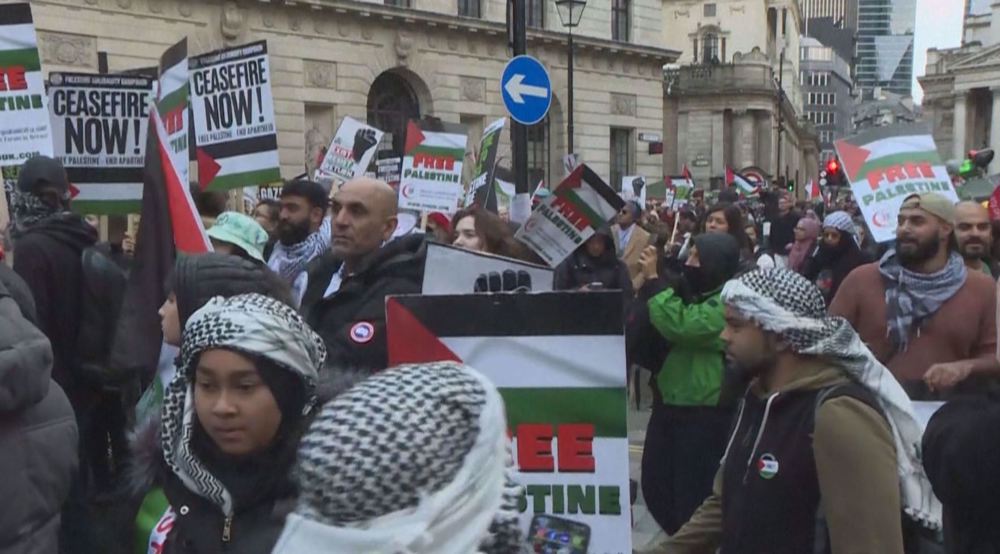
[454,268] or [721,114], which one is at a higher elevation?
[721,114]

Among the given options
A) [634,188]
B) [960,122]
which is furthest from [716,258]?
[960,122]

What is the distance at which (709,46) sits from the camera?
72.9 meters

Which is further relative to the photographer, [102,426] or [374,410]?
[102,426]

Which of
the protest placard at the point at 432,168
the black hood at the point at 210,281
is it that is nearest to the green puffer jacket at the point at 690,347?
the black hood at the point at 210,281

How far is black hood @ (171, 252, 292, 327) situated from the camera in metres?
3.54

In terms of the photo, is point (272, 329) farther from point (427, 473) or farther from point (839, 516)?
point (839, 516)

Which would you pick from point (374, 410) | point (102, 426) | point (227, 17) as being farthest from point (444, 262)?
point (227, 17)

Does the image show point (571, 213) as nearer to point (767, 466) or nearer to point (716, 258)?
point (716, 258)

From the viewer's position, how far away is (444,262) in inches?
179

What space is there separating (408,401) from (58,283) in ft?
13.2

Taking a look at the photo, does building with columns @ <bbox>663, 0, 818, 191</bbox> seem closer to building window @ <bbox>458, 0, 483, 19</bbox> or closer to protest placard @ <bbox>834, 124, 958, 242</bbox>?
building window @ <bbox>458, 0, 483, 19</bbox>

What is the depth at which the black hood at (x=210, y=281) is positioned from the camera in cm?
354

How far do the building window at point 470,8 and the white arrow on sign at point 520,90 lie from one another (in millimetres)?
23260

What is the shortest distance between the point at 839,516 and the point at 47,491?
208 cm
